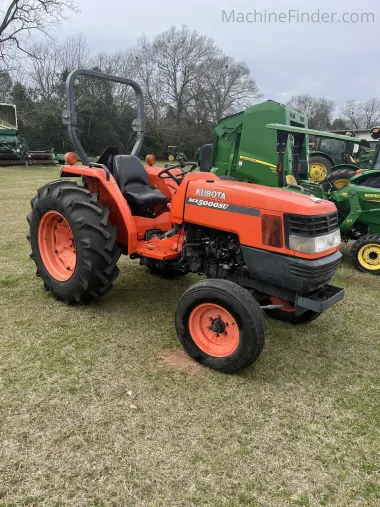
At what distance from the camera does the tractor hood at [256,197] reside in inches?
108

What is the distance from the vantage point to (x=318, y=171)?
42.7 feet

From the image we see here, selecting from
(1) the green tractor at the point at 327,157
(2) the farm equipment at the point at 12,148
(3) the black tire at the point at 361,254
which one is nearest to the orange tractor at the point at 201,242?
(3) the black tire at the point at 361,254

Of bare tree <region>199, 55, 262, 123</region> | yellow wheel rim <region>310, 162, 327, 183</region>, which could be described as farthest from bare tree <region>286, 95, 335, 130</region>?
yellow wheel rim <region>310, 162, 327, 183</region>

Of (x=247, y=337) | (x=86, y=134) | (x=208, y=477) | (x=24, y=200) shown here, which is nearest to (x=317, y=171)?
(x=24, y=200)

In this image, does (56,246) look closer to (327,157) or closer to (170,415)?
(170,415)

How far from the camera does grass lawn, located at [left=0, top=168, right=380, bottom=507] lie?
6.30 ft

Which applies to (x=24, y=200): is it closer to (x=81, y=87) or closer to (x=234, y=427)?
(x=234, y=427)

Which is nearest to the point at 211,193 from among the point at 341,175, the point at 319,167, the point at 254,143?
the point at 254,143

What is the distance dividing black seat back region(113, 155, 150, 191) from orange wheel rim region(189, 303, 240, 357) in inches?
61.6

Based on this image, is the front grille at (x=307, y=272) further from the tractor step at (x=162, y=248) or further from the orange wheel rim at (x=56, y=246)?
the orange wheel rim at (x=56, y=246)

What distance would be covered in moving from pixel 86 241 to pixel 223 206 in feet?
3.94

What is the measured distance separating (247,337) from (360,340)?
4.52ft

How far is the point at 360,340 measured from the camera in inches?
138

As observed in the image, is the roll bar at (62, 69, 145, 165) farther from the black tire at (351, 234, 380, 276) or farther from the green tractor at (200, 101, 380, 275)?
the black tire at (351, 234, 380, 276)
